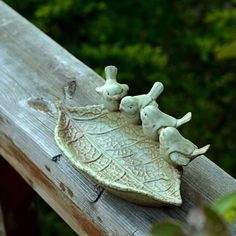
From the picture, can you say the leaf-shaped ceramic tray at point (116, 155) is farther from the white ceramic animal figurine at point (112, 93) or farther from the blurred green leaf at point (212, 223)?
the blurred green leaf at point (212, 223)

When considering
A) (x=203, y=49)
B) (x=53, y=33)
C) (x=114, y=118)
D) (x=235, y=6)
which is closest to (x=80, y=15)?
(x=53, y=33)

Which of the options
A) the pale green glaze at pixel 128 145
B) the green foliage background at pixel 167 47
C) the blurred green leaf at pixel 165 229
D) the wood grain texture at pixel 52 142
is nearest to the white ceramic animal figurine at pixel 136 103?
the pale green glaze at pixel 128 145

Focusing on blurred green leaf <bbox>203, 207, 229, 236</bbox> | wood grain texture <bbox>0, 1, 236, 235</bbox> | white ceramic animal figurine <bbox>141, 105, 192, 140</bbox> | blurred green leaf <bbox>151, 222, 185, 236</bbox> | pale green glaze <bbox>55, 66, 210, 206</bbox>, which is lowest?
wood grain texture <bbox>0, 1, 236, 235</bbox>

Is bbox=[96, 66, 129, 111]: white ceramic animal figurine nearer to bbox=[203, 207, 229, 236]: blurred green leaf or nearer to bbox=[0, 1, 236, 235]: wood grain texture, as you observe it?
bbox=[0, 1, 236, 235]: wood grain texture

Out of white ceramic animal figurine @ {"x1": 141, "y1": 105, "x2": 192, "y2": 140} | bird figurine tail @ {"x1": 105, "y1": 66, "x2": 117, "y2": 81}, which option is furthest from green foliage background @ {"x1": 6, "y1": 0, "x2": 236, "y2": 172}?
white ceramic animal figurine @ {"x1": 141, "y1": 105, "x2": 192, "y2": 140}

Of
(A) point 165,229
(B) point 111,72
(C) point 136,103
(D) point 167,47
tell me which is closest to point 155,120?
(C) point 136,103

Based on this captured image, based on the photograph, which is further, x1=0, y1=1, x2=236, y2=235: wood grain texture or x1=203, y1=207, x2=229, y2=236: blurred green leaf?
x1=0, y1=1, x2=236, y2=235: wood grain texture

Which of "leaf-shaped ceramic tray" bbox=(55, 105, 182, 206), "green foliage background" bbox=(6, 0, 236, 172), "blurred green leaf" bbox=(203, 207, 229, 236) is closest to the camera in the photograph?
"blurred green leaf" bbox=(203, 207, 229, 236)
